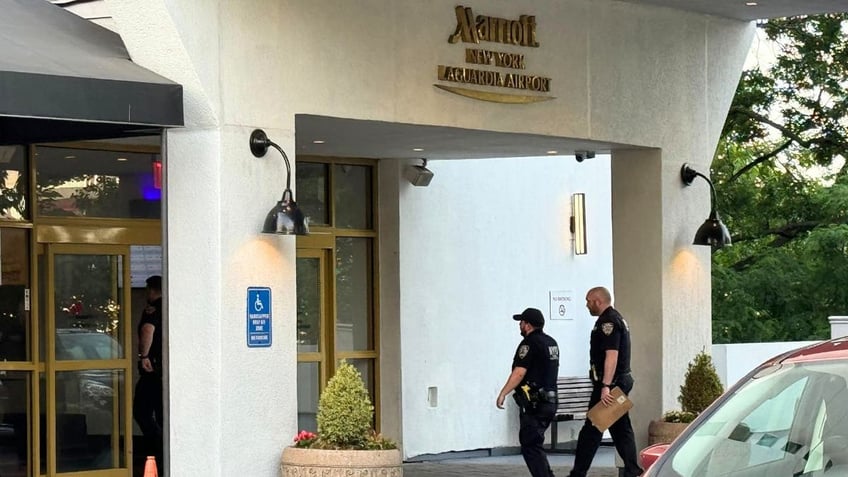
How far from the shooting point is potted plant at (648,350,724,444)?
13992 millimetres

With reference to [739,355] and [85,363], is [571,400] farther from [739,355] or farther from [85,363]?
[85,363]

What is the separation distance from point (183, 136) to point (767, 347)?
32.7 ft

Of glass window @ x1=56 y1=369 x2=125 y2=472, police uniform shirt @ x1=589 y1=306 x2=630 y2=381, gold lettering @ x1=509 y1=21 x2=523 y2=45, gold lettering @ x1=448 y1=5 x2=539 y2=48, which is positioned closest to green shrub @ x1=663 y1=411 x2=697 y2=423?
police uniform shirt @ x1=589 y1=306 x2=630 y2=381

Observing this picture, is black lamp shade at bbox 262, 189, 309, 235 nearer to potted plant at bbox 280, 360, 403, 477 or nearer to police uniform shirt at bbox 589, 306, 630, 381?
potted plant at bbox 280, 360, 403, 477

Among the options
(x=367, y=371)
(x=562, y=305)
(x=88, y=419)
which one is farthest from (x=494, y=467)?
(x=88, y=419)

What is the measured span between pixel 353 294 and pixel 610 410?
4544 millimetres

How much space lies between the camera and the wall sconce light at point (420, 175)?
16656 millimetres

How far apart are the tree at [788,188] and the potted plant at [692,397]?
454 inches

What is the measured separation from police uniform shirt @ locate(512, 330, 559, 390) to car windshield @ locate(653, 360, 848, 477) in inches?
283

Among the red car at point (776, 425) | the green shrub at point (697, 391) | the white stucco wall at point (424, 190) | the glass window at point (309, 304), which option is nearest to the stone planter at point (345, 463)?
the white stucco wall at point (424, 190)

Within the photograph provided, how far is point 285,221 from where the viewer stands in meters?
10.5

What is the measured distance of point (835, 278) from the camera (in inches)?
1026

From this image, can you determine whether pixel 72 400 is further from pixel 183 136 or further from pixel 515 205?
pixel 515 205

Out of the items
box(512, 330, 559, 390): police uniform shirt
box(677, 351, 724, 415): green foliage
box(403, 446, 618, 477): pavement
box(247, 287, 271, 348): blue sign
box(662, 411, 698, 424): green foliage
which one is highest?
box(247, 287, 271, 348): blue sign
